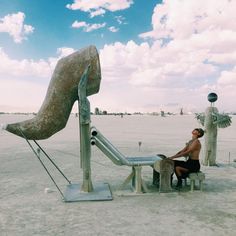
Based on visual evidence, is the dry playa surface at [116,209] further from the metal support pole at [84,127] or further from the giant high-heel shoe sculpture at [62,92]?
the giant high-heel shoe sculpture at [62,92]

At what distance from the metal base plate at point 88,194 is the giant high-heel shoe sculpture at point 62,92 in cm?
184

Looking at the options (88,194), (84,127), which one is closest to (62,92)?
(84,127)

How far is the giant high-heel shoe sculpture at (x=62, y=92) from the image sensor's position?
917 cm

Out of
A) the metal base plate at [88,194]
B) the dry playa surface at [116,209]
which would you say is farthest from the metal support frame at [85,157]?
the dry playa surface at [116,209]

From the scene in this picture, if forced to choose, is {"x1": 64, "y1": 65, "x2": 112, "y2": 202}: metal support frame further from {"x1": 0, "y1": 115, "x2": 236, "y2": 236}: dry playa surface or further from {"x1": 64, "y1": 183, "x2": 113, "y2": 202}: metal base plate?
{"x1": 0, "y1": 115, "x2": 236, "y2": 236}: dry playa surface

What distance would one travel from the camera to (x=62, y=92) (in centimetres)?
923

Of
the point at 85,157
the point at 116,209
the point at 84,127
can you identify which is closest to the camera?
the point at 116,209

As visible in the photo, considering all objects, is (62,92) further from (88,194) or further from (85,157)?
(88,194)

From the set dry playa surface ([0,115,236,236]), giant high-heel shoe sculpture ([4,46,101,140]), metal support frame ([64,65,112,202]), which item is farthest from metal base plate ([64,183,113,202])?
giant high-heel shoe sculpture ([4,46,101,140])

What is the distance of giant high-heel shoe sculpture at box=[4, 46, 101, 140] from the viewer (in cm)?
917

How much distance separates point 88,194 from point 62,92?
2.94 m

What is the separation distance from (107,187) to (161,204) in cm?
211

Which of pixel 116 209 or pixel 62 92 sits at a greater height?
A: pixel 62 92

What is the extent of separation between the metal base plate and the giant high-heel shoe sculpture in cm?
184
